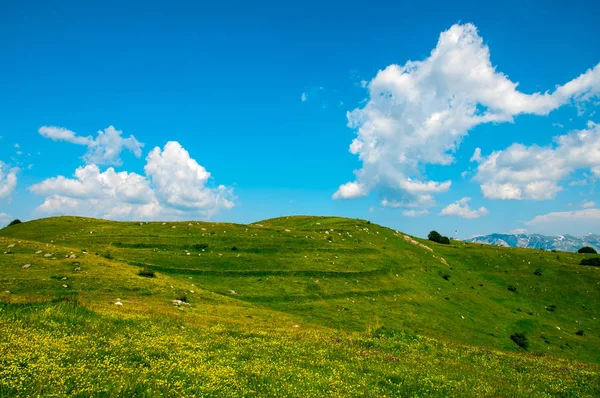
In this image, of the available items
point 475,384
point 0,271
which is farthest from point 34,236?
point 475,384

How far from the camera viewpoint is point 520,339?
4478cm

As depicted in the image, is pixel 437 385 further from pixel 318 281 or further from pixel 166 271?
pixel 166 271

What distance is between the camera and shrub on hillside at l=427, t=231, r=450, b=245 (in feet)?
302

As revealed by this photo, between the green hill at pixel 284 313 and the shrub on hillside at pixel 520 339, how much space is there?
0.71 meters

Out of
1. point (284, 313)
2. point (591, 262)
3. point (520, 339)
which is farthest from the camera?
point (591, 262)

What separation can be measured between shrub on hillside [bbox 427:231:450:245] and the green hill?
8.89 meters

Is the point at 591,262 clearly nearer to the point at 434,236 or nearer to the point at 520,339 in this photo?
the point at 434,236

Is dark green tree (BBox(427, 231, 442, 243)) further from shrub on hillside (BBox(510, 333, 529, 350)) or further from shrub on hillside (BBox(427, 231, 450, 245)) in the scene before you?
shrub on hillside (BBox(510, 333, 529, 350))

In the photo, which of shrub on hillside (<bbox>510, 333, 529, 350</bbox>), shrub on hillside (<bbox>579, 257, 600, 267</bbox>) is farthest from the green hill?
shrub on hillside (<bbox>579, 257, 600, 267</bbox>)

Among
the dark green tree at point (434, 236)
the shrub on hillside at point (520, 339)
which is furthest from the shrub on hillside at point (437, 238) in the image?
the shrub on hillside at point (520, 339)

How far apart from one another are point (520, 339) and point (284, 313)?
1292 inches

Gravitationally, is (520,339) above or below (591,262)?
below

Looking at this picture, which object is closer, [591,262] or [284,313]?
[284,313]

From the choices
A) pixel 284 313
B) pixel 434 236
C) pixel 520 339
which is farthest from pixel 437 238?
pixel 284 313
